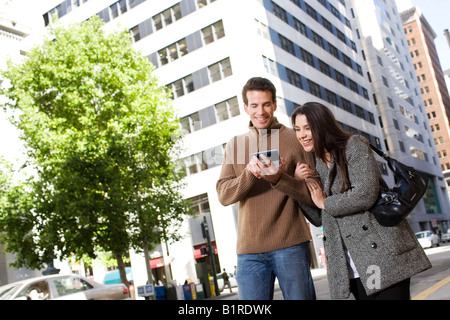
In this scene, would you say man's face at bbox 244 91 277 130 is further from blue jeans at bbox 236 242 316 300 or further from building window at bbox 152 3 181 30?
building window at bbox 152 3 181 30

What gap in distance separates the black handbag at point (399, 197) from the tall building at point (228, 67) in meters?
10.6

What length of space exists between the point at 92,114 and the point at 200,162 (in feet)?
18.8

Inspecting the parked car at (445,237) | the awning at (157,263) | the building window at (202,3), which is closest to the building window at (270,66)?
the building window at (202,3)

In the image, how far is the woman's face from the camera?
208 cm

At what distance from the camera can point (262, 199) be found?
223cm

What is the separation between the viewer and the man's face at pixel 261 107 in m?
2.29

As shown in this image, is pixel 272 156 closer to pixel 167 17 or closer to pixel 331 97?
pixel 331 97

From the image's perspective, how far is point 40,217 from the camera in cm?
1752

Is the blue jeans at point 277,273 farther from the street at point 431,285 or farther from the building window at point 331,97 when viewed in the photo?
the building window at point 331,97

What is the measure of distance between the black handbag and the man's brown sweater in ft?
1.15

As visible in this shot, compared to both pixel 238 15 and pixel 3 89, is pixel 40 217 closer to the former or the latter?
pixel 3 89

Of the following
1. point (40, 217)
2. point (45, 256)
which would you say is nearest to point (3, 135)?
point (40, 217)

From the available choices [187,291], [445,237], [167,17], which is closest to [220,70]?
[167,17]

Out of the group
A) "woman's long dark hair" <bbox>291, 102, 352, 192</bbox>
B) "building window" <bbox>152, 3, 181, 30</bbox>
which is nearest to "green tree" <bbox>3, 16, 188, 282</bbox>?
"building window" <bbox>152, 3, 181, 30</bbox>
